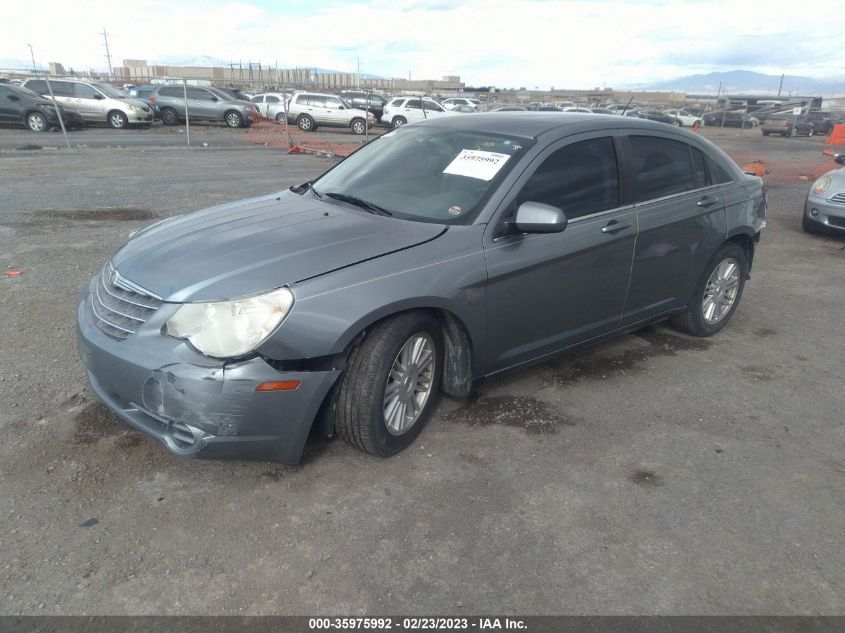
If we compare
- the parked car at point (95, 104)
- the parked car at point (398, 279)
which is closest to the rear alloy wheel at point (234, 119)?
the parked car at point (95, 104)

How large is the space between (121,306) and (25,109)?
2138cm

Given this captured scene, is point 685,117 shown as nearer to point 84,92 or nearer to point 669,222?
point 84,92

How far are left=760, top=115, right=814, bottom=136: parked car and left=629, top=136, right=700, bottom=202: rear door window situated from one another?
29783 mm

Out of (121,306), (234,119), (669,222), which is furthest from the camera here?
(234,119)

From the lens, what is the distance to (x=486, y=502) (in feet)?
9.99

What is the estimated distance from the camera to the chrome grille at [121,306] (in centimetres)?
301

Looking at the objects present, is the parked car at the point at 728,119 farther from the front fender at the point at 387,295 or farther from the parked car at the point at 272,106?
the front fender at the point at 387,295

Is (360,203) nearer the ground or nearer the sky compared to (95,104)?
nearer the sky

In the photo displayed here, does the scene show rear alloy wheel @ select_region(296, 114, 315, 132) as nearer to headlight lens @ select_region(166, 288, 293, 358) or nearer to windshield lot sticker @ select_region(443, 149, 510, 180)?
windshield lot sticker @ select_region(443, 149, 510, 180)

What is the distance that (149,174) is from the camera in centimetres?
1261

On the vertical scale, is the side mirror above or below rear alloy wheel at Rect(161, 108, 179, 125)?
above

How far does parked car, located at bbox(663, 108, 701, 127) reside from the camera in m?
34.0

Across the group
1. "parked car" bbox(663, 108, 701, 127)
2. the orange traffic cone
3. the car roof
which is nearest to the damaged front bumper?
the car roof

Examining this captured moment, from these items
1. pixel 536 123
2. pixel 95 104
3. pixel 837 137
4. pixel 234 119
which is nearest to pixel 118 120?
pixel 95 104
